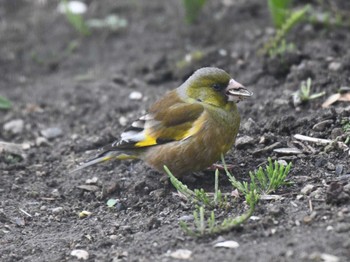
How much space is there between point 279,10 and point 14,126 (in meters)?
2.83

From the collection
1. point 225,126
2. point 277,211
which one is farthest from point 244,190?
point 225,126

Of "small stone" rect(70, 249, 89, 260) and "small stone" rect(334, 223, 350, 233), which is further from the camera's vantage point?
"small stone" rect(70, 249, 89, 260)

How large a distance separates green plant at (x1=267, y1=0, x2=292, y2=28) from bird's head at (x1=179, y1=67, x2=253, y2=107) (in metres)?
2.25

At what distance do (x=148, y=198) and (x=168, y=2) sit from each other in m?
4.49

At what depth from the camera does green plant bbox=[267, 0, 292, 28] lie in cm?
762

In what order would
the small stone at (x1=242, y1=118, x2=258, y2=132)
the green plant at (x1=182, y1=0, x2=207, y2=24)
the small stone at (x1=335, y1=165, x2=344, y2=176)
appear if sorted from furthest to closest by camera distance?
the green plant at (x1=182, y1=0, x2=207, y2=24)
the small stone at (x1=242, y1=118, x2=258, y2=132)
the small stone at (x1=335, y1=165, x2=344, y2=176)

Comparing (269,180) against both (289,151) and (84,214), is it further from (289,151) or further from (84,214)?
(84,214)

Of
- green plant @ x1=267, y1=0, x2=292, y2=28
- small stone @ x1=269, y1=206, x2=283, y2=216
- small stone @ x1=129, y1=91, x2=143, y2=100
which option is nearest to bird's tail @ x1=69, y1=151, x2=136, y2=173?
small stone @ x1=269, y1=206, x2=283, y2=216

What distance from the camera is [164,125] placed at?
5527mm

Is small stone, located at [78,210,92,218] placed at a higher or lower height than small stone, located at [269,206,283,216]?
lower

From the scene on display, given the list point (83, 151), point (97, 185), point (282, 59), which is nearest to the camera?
point (97, 185)

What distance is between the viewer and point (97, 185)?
589 centimetres

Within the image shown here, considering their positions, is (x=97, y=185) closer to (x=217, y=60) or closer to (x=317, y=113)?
(x=317, y=113)

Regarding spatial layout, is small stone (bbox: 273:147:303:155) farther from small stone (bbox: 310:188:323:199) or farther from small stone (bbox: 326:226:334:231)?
small stone (bbox: 326:226:334:231)
